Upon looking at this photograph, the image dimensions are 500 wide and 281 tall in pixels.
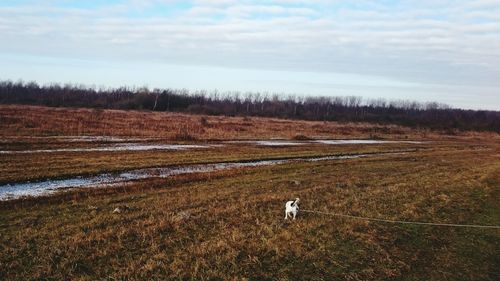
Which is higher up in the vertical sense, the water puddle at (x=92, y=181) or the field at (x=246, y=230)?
the field at (x=246, y=230)

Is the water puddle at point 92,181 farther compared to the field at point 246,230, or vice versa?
the water puddle at point 92,181

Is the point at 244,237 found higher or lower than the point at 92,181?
higher

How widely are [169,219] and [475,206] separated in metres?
9.90

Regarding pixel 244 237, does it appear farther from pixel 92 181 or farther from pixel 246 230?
pixel 92 181

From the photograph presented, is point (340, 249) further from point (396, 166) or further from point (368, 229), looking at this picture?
point (396, 166)

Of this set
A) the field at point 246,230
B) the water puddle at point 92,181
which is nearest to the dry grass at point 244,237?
the field at point 246,230

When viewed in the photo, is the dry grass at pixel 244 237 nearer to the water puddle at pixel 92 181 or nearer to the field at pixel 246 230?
the field at pixel 246 230

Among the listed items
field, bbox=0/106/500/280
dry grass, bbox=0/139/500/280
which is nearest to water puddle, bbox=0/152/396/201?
field, bbox=0/106/500/280

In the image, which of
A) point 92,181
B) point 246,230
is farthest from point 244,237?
point 92,181

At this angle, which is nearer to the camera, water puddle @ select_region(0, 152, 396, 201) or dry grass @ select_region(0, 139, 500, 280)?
dry grass @ select_region(0, 139, 500, 280)

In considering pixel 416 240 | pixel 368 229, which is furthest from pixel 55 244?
pixel 416 240

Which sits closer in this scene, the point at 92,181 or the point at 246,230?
the point at 246,230

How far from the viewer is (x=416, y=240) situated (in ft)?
34.1

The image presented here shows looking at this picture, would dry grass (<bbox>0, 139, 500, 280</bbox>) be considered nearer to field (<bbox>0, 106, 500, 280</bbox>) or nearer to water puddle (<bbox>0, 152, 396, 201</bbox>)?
field (<bbox>0, 106, 500, 280</bbox>)
